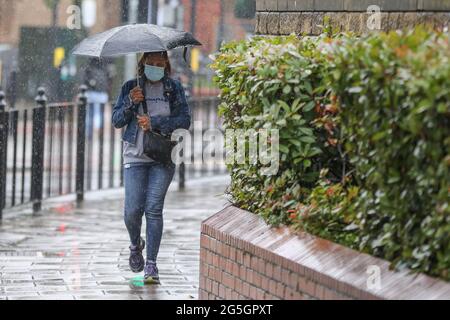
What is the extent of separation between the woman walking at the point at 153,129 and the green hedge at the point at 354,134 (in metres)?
0.88

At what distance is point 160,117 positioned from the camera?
9.18 meters

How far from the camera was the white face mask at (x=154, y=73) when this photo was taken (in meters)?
9.24

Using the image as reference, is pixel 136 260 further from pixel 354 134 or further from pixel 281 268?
pixel 354 134

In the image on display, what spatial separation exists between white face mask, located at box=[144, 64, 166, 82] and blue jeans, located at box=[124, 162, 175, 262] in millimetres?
617

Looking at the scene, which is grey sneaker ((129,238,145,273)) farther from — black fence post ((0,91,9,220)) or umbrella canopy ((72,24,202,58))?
black fence post ((0,91,9,220))

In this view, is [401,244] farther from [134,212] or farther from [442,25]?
[134,212]

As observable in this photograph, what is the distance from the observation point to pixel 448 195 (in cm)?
546

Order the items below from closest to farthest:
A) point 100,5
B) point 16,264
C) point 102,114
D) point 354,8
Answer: point 354,8
point 16,264
point 102,114
point 100,5

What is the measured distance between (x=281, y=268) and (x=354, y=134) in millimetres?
880

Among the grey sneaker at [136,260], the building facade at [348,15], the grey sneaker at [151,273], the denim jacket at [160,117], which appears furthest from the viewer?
the grey sneaker at [136,260]

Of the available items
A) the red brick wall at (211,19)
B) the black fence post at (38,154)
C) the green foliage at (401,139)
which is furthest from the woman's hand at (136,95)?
the red brick wall at (211,19)

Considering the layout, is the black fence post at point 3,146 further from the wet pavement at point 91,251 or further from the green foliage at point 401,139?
the green foliage at point 401,139
